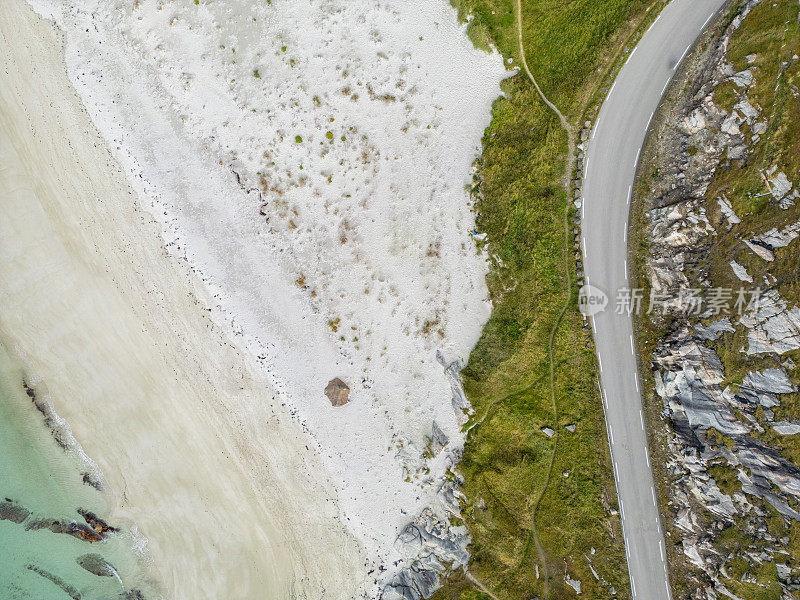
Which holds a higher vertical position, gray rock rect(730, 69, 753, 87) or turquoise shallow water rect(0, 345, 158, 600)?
gray rock rect(730, 69, 753, 87)

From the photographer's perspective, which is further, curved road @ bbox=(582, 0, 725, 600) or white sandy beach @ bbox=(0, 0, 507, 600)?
white sandy beach @ bbox=(0, 0, 507, 600)

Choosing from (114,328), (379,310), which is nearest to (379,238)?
(379,310)

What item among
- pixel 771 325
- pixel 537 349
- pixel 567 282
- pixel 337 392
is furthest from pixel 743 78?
pixel 337 392

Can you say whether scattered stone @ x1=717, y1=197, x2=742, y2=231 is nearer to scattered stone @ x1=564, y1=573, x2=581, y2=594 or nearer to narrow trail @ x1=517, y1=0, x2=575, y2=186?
narrow trail @ x1=517, y1=0, x2=575, y2=186

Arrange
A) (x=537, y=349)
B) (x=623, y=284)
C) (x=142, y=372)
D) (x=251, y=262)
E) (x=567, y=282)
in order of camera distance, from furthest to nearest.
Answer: (x=142, y=372) → (x=251, y=262) → (x=537, y=349) → (x=567, y=282) → (x=623, y=284)

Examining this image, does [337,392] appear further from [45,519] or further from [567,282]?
[45,519]

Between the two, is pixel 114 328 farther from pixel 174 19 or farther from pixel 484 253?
pixel 484 253

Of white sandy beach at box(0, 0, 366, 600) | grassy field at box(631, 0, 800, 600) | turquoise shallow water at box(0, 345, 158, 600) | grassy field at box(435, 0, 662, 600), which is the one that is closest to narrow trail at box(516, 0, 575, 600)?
grassy field at box(435, 0, 662, 600)
